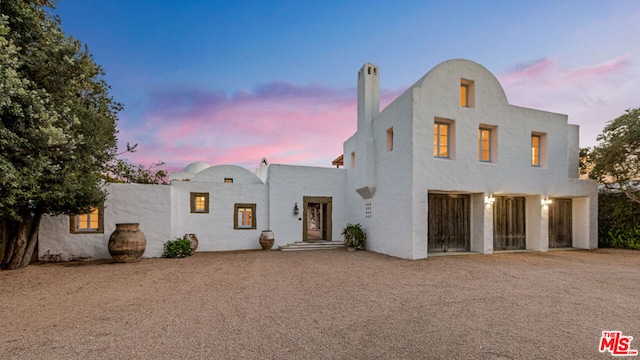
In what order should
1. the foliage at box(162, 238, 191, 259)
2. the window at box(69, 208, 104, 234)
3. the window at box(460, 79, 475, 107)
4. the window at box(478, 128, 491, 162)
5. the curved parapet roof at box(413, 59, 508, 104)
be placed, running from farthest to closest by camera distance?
the window at box(478, 128, 491, 162) < the window at box(460, 79, 475, 107) < the foliage at box(162, 238, 191, 259) < the curved parapet roof at box(413, 59, 508, 104) < the window at box(69, 208, 104, 234)

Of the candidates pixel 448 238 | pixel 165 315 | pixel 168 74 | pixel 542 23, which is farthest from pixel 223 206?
pixel 542 23

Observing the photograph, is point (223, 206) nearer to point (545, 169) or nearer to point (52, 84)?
point (52, 84)

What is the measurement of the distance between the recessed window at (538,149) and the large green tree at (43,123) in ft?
47.0

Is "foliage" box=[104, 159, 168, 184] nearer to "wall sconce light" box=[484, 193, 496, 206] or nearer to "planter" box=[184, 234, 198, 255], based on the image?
"planter" box=[184, 234, 198, 255]

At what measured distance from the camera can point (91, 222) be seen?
29.2 ft

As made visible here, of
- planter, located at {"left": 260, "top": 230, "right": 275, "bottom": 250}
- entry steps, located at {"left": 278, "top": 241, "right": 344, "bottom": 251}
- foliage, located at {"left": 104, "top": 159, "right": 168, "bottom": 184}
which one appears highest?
foliage, located at {"left": 104, "top": 159, "right": 168, "bottom": 184}

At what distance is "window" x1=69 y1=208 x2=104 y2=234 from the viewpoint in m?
8.68

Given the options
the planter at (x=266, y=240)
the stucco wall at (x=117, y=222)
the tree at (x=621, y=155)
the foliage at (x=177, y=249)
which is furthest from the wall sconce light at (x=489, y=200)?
the stucco wall at (x=117, y=222)

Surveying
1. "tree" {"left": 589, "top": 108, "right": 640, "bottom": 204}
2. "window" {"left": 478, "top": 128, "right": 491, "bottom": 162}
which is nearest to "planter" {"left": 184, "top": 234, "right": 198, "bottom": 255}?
"window" {"left": 478, "top": 128, "right": 491, "bottom": 162}

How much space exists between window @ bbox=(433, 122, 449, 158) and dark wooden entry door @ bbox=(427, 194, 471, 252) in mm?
1544

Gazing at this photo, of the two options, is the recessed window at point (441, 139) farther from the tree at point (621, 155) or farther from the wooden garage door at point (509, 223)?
the tree at point (621, 155)

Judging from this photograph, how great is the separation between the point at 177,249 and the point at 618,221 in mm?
18075

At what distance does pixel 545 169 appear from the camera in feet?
33.8

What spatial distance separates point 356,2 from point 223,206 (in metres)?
8.89
